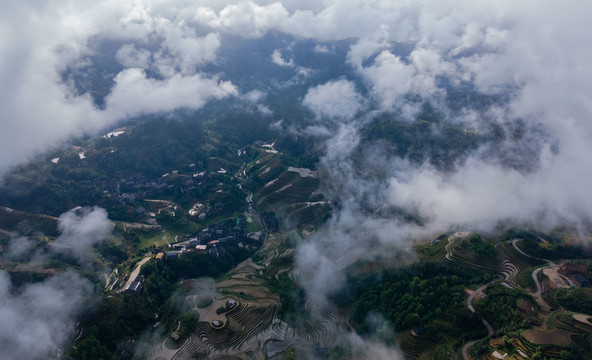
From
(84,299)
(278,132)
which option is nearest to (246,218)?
(84,299)

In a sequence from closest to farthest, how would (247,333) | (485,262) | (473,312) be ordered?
(473,312) < (247,333) < (485,262)

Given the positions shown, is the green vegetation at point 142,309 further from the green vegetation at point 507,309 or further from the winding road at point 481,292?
the green vegetation at point 507,309

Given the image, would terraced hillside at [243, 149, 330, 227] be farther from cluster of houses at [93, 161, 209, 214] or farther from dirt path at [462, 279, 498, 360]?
dirt path at [462, 279, 498, 360]

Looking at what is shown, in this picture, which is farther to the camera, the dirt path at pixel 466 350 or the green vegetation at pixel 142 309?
the green vegetation at pixel 142 309

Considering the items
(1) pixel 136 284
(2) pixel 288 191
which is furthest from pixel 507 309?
(1) pixel 136 284

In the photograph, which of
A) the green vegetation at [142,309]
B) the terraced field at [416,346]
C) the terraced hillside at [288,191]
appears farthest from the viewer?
the terraced hillside at [288,191]

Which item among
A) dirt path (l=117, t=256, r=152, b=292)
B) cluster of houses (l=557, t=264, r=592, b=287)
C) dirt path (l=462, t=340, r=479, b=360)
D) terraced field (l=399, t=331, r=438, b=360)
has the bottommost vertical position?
dirt path (l=117, t=256, r=152, b=292)

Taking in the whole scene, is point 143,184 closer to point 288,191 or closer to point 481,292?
point 288,191

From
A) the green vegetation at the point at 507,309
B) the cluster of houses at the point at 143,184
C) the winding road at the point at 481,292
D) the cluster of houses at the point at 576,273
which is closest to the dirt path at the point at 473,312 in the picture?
the winding road at the point at 481,292

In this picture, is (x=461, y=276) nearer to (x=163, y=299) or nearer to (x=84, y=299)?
(x=163, y=299)

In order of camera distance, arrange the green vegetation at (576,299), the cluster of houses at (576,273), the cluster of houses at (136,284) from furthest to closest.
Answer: the cluster of houses at (136,284)
the cluster of houses at (576,273)
the green vegetation at (576,299)

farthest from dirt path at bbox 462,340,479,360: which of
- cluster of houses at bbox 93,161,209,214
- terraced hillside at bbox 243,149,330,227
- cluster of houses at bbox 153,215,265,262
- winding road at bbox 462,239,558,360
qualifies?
cluster of houses at bbox 93,161,209,214
